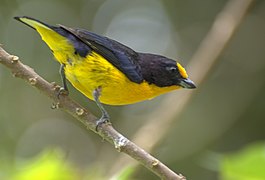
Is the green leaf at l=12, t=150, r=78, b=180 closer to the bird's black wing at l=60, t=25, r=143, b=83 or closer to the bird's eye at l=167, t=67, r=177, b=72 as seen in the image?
the bird's black wing at l=60, t=25, r=143, b=83

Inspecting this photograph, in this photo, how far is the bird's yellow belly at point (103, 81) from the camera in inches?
132

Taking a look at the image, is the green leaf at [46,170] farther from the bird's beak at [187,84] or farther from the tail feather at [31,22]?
the bird's beak at [187,84]

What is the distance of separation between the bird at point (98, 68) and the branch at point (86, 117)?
42 centimetres

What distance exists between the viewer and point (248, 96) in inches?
302

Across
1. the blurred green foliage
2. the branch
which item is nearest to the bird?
the branch

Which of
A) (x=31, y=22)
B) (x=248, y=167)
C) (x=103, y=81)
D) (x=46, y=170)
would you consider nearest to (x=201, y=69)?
(x=103, y=81)

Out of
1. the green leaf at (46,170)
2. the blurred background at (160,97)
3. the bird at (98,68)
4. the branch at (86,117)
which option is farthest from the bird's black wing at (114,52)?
the blurred background at (160,97)

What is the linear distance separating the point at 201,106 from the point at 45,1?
334 cm

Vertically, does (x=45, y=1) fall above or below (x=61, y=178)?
below

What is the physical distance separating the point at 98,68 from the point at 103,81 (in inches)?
3.4

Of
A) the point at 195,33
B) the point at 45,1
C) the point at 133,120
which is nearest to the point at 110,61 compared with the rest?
the point at 133,120

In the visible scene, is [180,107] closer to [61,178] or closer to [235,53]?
[61,178]

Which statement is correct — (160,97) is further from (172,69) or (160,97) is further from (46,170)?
(46,170)

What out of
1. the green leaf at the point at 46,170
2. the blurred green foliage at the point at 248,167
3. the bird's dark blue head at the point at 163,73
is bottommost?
the green leaf at the point at 46,170
